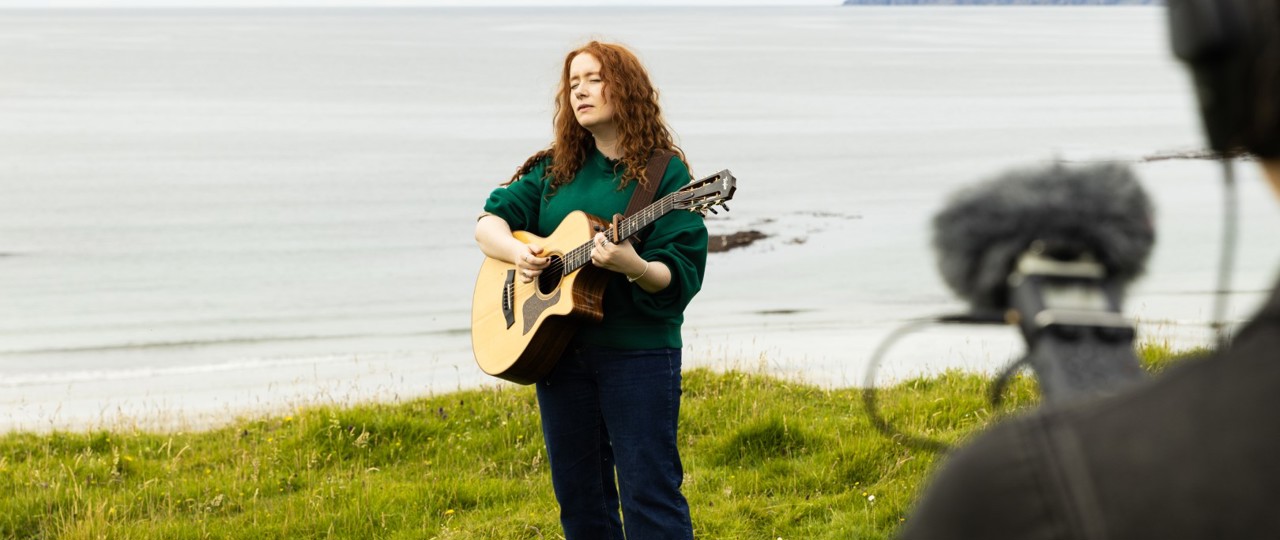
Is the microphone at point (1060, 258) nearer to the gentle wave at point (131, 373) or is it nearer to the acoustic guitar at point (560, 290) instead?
the acoustic guitar at point (560, 290)

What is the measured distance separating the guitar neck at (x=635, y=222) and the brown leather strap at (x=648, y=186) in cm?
4

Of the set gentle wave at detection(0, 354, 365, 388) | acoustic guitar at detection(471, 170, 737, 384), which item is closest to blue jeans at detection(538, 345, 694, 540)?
acoustic guitar at detection(471, 170, 737, 384)

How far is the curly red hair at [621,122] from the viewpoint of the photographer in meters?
4.23

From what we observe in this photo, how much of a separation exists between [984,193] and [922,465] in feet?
15.3

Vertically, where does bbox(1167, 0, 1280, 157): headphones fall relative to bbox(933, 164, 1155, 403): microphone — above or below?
above

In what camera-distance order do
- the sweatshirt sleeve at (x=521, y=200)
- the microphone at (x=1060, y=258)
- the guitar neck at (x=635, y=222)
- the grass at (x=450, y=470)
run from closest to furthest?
the microphone at (x=1060, y=258)
the guitar neck at (x=635, y=222)
the sweatshirt sleeve at (x=521, y=200)
the grass at (x=450, y=470)

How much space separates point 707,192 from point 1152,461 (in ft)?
9.99

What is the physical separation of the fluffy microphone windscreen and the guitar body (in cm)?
294

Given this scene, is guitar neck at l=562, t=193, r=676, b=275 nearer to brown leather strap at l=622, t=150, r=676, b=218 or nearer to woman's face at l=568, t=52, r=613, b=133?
brown leather strap at l=622, t=150, r=676, b=218

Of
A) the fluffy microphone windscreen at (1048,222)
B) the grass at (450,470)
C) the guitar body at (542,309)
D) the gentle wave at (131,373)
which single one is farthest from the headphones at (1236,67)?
the gentle wave at (131,373)

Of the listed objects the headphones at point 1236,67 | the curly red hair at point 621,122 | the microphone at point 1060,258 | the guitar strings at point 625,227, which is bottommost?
the guitar strings at point 625,227

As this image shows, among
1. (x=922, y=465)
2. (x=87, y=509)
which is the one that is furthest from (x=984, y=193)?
(x=87, y=509)

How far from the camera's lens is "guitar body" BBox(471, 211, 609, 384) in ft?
13.5

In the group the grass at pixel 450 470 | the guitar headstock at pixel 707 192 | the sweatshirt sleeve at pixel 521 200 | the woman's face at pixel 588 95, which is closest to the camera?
the guitar headstock at pixel 707 192
